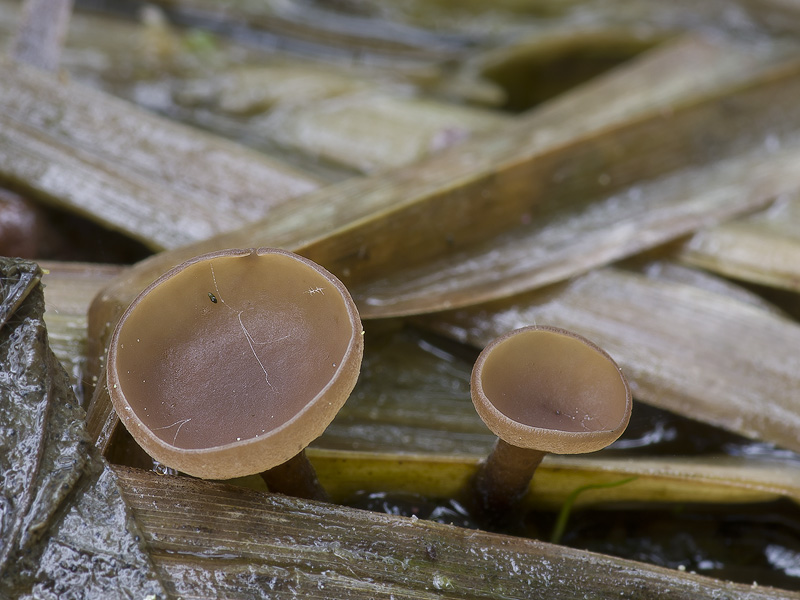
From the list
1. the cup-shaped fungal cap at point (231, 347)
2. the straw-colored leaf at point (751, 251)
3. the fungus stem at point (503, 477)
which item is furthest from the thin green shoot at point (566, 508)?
the straw-colored leaf at point (751, 251)

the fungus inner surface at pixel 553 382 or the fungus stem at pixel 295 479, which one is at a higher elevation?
the fungus inner surface at pixel 553 382

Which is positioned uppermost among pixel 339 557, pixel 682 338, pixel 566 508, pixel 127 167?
pixel 127 167

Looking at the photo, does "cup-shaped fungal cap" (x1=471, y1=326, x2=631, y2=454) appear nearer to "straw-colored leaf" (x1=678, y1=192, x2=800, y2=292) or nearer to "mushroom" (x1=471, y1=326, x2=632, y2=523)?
"mushroom" (x1=471, y1=326, x2=632, y2=523)

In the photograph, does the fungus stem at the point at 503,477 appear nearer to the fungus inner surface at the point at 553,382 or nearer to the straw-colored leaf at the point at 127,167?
the fungus inner surface at the point at 553,382

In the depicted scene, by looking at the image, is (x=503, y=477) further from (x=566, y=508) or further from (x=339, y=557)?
(x=339, y=557)

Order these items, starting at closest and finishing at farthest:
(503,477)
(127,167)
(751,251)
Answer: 1. (503,477)
2. (751,251)
3. (127,167)

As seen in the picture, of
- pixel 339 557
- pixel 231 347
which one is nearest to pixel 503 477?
pixel 339 557

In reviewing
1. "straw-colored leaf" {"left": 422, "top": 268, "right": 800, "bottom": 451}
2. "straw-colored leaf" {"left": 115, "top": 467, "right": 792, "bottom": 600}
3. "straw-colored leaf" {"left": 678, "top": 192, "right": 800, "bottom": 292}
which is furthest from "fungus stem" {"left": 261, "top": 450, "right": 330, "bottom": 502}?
"straw-colored leaf" {"left": 678, "top": 192, "right": 800, "bottom": 292}
